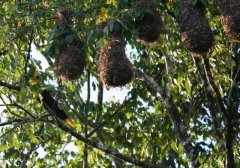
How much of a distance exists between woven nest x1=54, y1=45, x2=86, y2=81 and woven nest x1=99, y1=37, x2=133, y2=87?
6.5 inches

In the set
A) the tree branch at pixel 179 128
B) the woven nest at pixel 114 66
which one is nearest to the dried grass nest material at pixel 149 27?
the woven nest at pixel 114 66

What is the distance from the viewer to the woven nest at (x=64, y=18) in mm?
4505

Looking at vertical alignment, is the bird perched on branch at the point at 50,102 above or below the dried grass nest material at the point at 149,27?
above

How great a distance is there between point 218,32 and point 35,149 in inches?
121

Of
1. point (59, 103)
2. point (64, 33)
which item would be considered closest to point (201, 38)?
point (64, 33)

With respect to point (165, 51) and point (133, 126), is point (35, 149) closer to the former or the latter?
point (133, 126)

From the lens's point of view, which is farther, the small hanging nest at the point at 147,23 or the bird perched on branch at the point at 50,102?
the bird perched on branch at the point at 50,102

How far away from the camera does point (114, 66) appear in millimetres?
4043

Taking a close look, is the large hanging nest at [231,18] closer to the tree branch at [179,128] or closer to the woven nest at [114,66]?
the woven nest at [114,66]

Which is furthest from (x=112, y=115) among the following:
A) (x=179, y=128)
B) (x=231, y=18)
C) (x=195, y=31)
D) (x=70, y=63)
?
(x=231, y=18)

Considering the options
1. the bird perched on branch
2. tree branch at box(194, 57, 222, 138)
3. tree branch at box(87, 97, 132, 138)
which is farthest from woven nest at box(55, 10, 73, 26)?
tree branch at box(87, 97, 132, 138)

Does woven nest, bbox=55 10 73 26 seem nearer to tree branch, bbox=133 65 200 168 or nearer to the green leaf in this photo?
the green leaf

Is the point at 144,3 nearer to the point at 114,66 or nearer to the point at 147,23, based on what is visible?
the point at 147,23

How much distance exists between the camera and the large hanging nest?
154 inches
